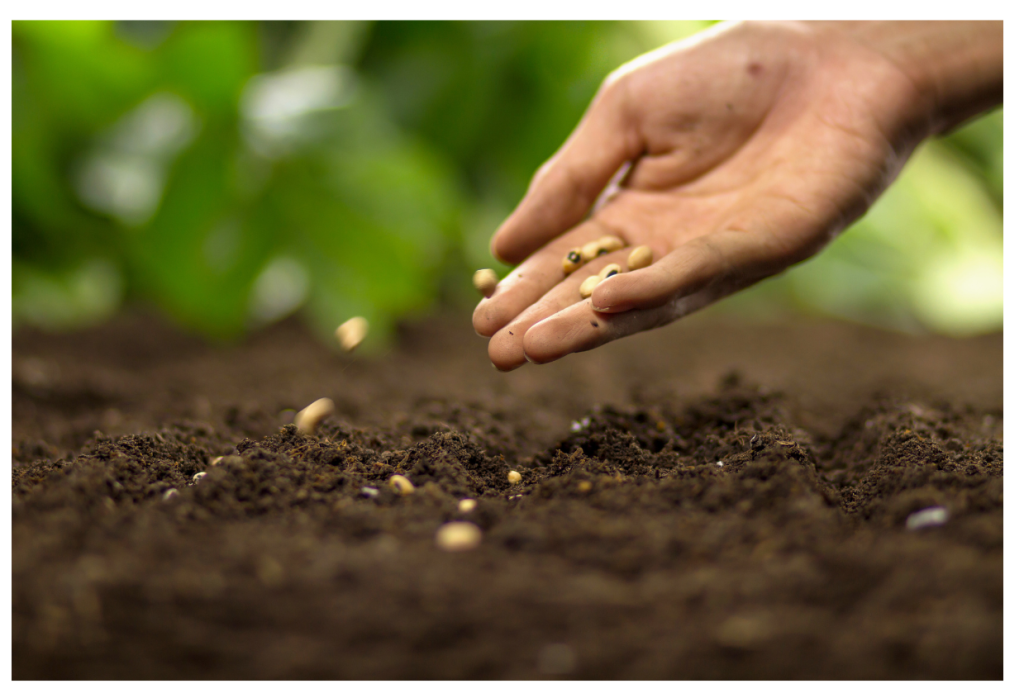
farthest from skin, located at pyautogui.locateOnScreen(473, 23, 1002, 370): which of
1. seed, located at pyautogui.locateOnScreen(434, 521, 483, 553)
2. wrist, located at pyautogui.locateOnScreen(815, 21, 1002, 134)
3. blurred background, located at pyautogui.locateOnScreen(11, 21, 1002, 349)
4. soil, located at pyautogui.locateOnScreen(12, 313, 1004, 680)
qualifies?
blurred background, located at pyautogui.locateOnScreen(11, 21, 1002, 349)

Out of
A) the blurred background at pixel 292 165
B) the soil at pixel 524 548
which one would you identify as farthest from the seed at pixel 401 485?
the blurred background at pixel 292 165

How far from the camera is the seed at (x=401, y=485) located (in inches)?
39.3

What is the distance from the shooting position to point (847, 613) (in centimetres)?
73

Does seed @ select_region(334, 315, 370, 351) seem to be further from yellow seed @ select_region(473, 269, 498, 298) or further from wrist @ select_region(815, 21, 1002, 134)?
wrist @ select_region(815, 21, 1002, 134)

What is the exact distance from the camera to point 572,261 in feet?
4.42

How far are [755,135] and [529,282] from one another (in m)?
0.62

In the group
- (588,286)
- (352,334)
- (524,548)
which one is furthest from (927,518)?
(352,334)

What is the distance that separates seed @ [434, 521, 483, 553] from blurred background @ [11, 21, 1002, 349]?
206 cm

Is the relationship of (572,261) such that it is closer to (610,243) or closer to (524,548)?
(610,243)

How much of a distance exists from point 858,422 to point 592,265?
2.12ft

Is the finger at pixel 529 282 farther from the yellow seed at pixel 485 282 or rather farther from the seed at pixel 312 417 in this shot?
the seed at pixel 312 417

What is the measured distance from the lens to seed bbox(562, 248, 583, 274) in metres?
1.34

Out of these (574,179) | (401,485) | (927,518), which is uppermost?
(574,179)

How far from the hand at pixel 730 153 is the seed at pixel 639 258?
33 mm
